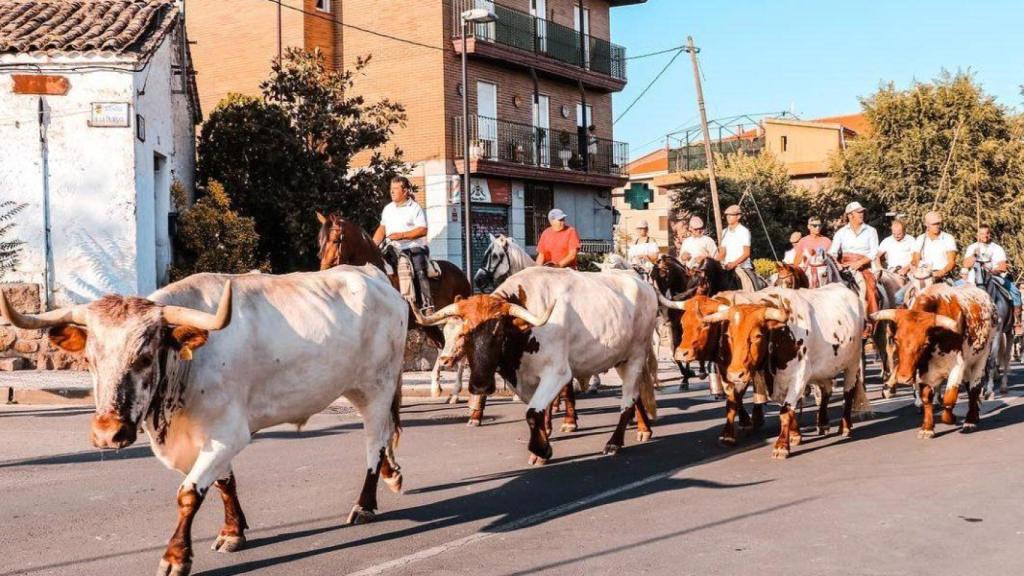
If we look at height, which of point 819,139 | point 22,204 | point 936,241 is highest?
point 819,139

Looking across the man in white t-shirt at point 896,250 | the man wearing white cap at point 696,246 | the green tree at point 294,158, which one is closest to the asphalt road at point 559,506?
the man wearing white cap at point 696,246

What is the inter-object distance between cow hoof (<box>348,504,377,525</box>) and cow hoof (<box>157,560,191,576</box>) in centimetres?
152

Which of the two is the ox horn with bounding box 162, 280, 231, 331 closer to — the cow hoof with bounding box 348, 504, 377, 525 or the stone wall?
the cow hoof with bounding box 348, 504, 377, 525

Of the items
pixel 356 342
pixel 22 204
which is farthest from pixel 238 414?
pixel 22 204

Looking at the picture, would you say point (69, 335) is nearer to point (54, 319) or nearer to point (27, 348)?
point (54, 319)

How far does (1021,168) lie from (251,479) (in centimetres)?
3574

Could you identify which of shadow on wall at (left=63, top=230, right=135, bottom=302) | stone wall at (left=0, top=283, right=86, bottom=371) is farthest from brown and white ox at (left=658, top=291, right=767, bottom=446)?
stone wall at (left=0, top=283, right=86, bottom=371)

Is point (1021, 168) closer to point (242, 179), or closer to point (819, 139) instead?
point (819, 139)

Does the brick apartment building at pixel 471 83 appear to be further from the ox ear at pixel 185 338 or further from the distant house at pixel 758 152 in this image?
the ox ear at pixel 185 338

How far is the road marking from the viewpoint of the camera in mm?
5932

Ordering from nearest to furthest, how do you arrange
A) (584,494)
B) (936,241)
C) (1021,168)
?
(584,494)
(936,241)
(1021,168)

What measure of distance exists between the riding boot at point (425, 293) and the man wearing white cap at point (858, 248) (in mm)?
5406

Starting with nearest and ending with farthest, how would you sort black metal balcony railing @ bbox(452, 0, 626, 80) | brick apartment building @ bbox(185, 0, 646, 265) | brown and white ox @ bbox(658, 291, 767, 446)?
brown and white ox @ bbox(658, 291, 767, 446) < brick apartment building @ bbox(185, 0, 646, 265) < black metal balcony railing @ bbox(452, 0, 626, 80)

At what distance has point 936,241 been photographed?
45.9ft
